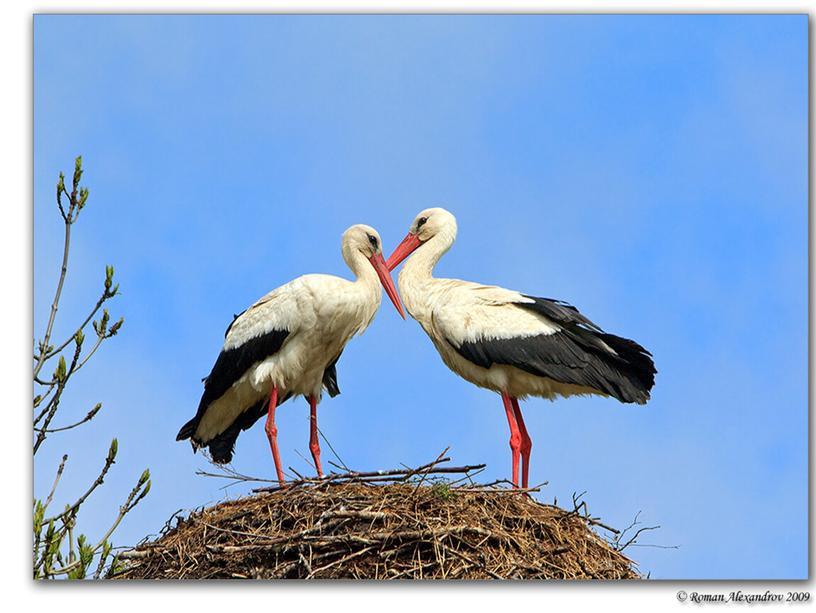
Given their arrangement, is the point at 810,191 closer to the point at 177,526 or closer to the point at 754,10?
the point at 754,10

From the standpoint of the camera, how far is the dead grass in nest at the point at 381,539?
5.13 metres

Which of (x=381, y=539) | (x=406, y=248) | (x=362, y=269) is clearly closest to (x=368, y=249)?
(x=362, y=269)

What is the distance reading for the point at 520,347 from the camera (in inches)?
245

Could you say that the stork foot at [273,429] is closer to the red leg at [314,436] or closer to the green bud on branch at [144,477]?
the red leg at [314,436]

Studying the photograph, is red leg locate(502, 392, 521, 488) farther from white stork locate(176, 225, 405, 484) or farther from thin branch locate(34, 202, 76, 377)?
thin branch locate(34, 202, 76, 377)

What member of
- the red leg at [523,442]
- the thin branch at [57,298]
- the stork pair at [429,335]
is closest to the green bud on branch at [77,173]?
the thin branch at [57,298]

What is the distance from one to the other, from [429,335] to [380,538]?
1589mm

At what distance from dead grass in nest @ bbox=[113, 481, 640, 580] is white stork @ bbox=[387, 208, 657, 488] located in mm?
751

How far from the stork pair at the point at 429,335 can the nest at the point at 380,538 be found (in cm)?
78

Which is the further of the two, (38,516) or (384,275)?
(384,275)

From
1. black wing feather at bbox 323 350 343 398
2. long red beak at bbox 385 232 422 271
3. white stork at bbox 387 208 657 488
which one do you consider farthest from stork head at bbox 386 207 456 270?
black wing feather at bbox 323 350 343 398

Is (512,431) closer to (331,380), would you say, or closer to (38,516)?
(331,380)
